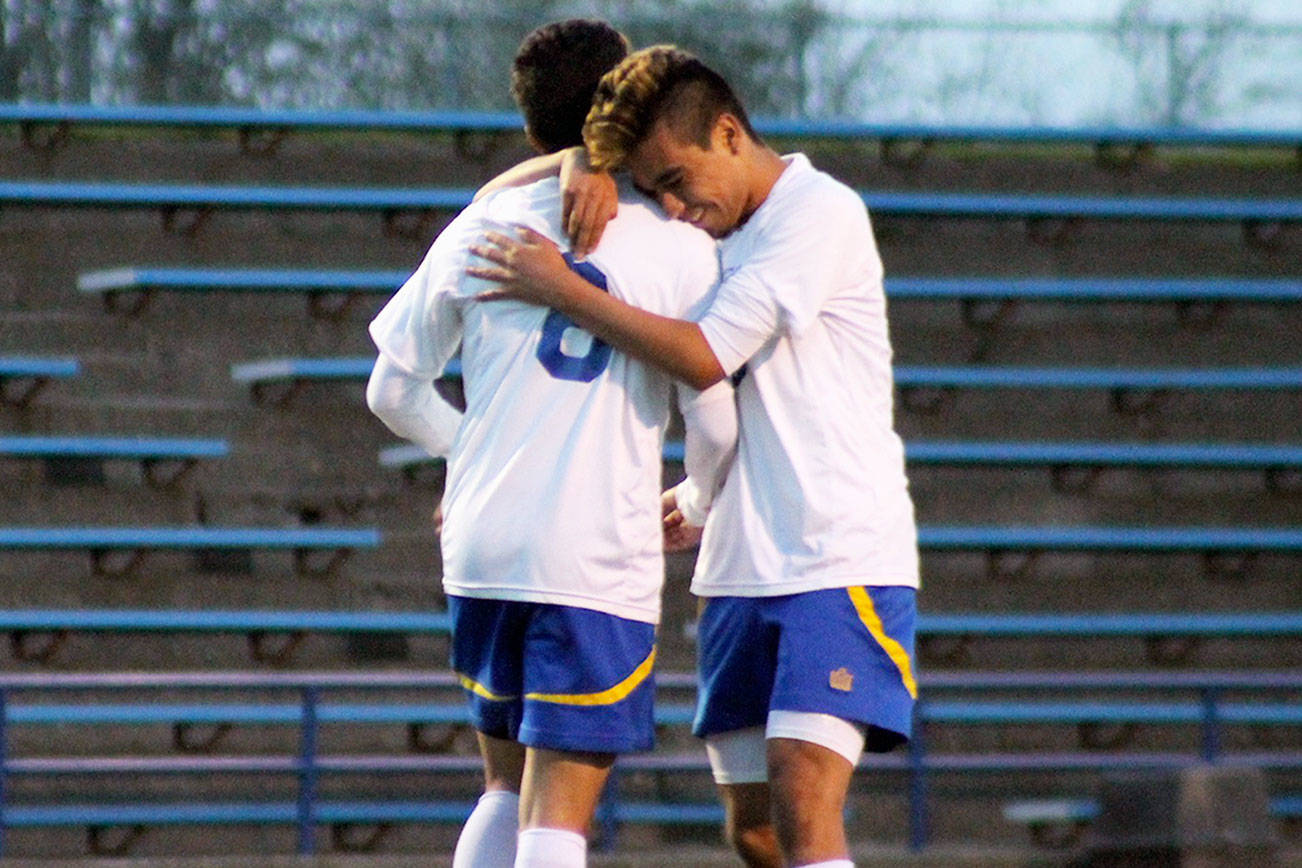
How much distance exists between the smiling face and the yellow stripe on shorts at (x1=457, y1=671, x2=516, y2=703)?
78 cm

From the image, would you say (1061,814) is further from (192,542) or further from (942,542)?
(192,542)

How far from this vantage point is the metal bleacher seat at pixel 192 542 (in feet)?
25.5

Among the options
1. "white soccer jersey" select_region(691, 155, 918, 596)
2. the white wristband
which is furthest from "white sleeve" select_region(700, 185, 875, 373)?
the white wristband

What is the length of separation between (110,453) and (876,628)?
5.32 meters

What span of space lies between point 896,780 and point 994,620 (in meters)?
0.84

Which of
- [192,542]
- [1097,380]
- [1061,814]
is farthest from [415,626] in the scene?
[1097,380]

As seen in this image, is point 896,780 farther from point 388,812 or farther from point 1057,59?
point 1057,59

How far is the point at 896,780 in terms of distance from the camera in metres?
7.68

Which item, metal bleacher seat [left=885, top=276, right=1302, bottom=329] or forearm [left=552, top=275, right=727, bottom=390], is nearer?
forearm [left=552, top=275, right=727, bottom=390]

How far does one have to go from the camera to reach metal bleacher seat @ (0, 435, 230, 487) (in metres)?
7.97

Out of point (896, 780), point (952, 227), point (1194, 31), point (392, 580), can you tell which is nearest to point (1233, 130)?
point (1194, 31)

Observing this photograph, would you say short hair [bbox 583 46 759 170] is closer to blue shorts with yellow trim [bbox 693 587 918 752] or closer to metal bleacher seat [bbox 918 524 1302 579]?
blue shorts with yellow trim [bbox 693 587 918 752]

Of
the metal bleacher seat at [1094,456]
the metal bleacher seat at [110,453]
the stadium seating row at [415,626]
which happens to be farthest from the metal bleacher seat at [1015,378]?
the stadium seating row at [415,626]

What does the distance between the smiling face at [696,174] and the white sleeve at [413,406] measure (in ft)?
1.61
